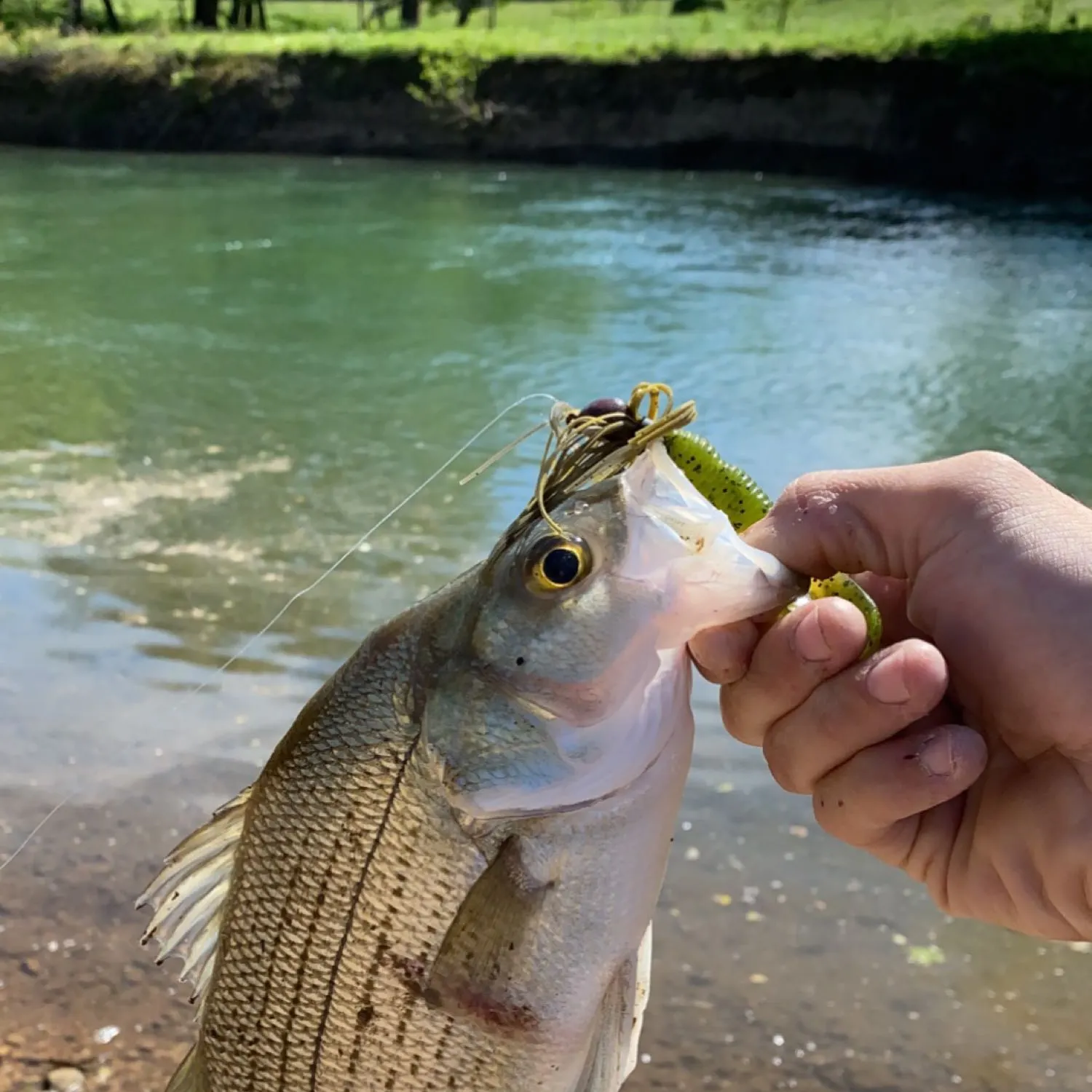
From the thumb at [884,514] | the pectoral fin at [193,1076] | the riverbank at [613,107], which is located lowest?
the riverbank at [613,107]

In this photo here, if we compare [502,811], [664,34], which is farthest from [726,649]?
[664,34]

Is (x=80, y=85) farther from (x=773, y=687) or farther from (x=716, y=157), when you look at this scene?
(x=773, y=687)

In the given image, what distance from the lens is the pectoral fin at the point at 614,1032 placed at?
1891mm

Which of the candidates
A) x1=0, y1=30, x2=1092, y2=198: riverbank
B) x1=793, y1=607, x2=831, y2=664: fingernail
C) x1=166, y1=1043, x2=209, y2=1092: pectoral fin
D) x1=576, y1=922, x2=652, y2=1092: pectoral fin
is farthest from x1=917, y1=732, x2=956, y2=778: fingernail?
x1=0, y1=30, x2=1092, y2=198: riverbank

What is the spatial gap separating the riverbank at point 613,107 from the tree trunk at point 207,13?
8.58 meters

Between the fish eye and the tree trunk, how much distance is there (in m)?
42.3

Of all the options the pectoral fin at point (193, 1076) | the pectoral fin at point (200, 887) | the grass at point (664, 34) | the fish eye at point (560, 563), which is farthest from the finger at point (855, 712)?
the grass at point (664, 34)

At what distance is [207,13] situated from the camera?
1555 inches

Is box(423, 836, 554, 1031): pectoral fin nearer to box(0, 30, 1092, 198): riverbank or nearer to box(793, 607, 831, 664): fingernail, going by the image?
box(793, 607, 831, 664): fingernail

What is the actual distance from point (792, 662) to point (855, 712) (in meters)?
0.12

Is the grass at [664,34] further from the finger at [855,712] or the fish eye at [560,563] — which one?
the fish eye at [560,563]

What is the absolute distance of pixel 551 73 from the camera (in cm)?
2819

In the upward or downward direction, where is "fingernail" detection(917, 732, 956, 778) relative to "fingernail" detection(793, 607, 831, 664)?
downward

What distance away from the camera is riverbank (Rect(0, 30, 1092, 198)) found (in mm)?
24875
